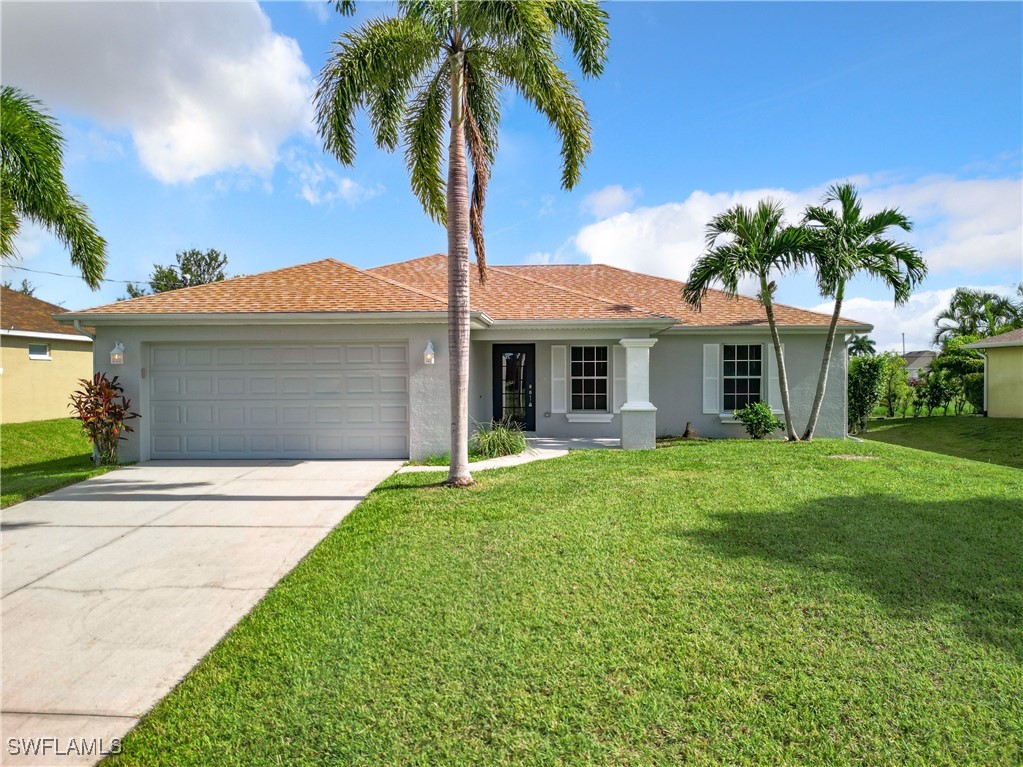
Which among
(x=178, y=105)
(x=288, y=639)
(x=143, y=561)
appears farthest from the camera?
(x=178, y=105)

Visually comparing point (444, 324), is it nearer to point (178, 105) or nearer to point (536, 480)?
point (536, 480)

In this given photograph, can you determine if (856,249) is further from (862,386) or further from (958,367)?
(958,367)

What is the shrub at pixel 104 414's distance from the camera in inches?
419

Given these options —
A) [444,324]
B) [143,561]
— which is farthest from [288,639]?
[444,324]

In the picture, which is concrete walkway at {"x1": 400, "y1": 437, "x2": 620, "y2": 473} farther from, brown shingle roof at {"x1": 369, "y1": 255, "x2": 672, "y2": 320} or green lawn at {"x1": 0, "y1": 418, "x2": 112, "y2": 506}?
green lawn at {"x1": 0, "y1": 418, "x2": 112, "y2": 506}

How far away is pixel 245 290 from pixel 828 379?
14.0 metres

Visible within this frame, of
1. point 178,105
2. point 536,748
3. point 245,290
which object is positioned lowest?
point 536,748

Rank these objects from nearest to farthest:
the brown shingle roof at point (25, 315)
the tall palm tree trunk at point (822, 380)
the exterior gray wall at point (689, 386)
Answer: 1. the tall palm tree trunk at point (822, 380)
2. the exterior gray wall at point (689, 386)
3. the brown shingle roof at point (25, 315)

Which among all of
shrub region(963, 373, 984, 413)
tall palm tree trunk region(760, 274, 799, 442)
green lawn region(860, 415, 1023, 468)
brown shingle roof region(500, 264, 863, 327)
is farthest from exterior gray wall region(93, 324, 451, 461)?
shrub region(963, 373, 984, 413)

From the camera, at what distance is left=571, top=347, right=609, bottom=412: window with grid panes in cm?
1415

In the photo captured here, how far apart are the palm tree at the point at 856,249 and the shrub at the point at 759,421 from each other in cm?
310

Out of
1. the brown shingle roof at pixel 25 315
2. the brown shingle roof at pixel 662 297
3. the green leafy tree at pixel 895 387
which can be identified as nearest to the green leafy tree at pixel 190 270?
the brown shingle roof at pixel 25 315

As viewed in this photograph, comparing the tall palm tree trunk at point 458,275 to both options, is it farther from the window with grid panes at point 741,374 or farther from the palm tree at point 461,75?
the window with grid panes at point 741,374

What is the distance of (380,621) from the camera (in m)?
4.09
